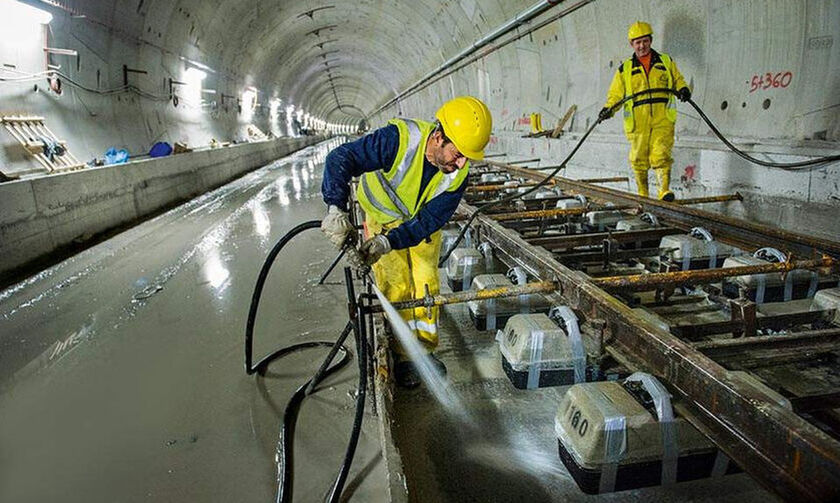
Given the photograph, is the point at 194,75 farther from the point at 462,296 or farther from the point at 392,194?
the point at 462,296

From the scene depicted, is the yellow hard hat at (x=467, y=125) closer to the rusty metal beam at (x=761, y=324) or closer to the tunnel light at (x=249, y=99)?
the rusty metal beam at (x=761, y=324)

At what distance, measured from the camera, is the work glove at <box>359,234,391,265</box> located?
2.61 m

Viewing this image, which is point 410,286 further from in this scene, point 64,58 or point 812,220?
point 64,58

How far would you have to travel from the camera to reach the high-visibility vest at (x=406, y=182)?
2.77m

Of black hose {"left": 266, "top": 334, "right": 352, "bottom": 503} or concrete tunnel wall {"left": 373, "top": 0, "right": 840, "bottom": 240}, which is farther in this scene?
concrete tunnel wall {"left": 373, "top": 0, "right": 840, "bottom": 240}

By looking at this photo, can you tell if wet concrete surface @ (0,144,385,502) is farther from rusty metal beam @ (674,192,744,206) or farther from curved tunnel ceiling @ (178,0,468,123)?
curved tunnel ceiling @ (178,0,468,123)

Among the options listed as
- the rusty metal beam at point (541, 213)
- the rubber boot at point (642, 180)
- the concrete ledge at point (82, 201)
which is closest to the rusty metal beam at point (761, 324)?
the rusty metal beam at point (541, 213)

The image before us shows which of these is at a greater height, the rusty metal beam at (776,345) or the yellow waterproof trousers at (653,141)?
the yellow waterproof trousers at (653,141)

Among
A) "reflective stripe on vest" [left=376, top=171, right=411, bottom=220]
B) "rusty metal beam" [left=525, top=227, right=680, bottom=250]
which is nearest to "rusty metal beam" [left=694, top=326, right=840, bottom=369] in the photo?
"reflective stripe on vest" [left=376, top=171, right=411, bottom=220]

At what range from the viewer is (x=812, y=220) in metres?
4.82

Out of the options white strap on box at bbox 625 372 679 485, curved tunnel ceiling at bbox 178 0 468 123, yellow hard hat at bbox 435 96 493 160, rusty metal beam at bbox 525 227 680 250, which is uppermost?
curved tunnel ceiling at bbox 178 0 468 123

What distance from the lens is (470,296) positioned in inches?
105

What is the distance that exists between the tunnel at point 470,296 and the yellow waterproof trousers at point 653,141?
0.39 feet

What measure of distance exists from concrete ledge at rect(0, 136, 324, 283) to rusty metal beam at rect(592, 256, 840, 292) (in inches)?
236
